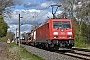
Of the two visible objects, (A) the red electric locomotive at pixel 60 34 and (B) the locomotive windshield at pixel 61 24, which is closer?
(A) the red electric locomotive at pixel 60 34

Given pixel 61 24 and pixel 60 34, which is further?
pixel 61 24

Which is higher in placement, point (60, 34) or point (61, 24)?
point (61, 24)

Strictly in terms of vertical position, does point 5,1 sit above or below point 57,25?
above

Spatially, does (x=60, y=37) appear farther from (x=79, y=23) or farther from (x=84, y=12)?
(x=79, y=23)

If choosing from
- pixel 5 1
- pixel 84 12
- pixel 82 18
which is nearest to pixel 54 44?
pixel 5 1

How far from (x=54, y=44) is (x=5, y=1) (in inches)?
942

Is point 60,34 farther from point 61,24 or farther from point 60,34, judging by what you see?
point 61,24

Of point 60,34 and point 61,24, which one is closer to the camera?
point 60,34

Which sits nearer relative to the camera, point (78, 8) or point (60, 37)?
point (60, 37)

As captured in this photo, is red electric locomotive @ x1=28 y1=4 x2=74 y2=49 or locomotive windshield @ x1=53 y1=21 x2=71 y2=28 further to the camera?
locomotive windshield @ x1=53 y1=21 x2=71 y2=28

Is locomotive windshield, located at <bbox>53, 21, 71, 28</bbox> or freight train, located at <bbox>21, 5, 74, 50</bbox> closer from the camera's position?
freight train, located at <bbox>21, 5, 74, 50</bbox>

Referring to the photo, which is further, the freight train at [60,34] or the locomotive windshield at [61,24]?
the locomotive windshield at [61,24]

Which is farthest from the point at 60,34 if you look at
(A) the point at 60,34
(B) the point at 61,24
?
(B) the point at 61,24

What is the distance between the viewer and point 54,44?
30.5 metres
